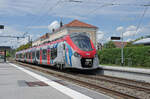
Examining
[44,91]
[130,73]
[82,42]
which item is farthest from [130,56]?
[44,91]

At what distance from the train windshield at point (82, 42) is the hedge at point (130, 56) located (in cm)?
914

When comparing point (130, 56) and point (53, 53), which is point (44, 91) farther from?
point (130, 56)

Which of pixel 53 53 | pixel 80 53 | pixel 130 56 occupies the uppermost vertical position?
pixel 53 53

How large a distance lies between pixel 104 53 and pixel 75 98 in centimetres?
2401

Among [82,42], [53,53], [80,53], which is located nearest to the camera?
[80,53]

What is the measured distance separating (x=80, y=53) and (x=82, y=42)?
1.39 m

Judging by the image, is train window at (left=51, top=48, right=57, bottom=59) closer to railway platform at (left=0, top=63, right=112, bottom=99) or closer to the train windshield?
the train windshield

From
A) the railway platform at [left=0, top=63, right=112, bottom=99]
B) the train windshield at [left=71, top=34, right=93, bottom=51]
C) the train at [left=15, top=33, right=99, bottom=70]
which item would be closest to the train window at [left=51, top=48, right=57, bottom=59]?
the train at [left=15, top=33, right=99, bottom=70]

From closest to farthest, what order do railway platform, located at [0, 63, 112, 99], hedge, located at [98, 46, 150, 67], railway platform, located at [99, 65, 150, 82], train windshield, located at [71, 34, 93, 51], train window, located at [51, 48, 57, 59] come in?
railway platform, located at [0, 63, 112, 99] → railway platform, located at [99, 65, 150, 82] → train windshield, located at [71, 34, 93, 51] → train window, located at [51, 48, 57, 59] → hedge, located at [98, 46, 150, 67]

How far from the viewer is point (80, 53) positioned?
1544 centimetres

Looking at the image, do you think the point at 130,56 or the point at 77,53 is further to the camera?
the point at 130,56

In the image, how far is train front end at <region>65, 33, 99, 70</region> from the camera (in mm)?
15430

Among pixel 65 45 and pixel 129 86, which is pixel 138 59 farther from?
pixel 129 86

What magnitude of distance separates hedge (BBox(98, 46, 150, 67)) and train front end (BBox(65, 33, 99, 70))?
931 centimetres
